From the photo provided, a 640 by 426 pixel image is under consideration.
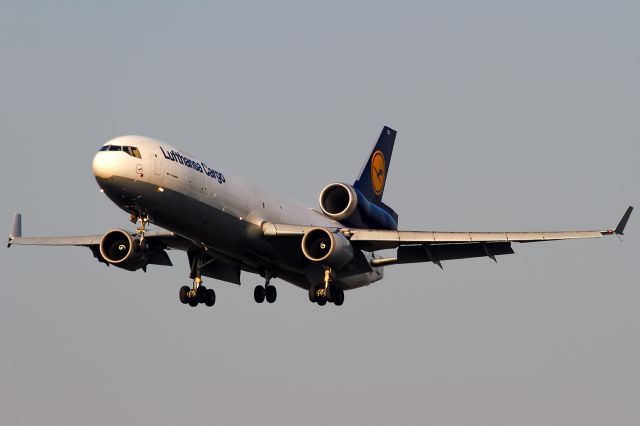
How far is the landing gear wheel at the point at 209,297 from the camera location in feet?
185

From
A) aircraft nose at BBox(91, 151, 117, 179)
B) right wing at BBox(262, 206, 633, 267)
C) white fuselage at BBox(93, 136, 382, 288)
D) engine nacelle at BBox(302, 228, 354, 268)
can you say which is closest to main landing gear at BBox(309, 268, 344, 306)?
engine nacelle at BBox(302, 228, 354, 268)

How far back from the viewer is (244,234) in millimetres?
51531

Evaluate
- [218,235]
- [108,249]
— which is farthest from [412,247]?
[108,249]

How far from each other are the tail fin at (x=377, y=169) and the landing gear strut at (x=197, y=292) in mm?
10180

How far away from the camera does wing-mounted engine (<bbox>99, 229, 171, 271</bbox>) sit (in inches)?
2109

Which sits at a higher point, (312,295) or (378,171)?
(378,171)

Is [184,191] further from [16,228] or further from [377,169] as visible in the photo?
[377,169]

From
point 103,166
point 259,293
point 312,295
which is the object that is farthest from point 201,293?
point 103,166

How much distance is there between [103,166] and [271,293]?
13.2m

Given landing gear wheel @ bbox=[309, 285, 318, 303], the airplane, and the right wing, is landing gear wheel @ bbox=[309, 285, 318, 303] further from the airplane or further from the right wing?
the right wing

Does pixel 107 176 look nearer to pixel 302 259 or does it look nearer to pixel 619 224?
pixel 302 259

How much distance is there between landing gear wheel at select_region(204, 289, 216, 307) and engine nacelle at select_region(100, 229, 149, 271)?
3273mm

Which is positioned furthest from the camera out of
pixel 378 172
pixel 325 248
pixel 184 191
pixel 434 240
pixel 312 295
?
pixel 378 172

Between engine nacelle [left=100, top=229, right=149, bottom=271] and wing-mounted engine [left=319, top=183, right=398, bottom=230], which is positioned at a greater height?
wing-mounted engine [left=319, top=183, right=398, bottom=230]
